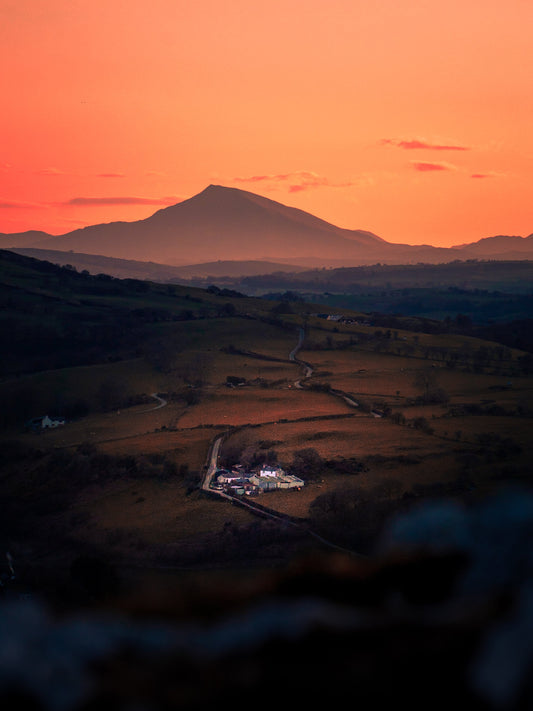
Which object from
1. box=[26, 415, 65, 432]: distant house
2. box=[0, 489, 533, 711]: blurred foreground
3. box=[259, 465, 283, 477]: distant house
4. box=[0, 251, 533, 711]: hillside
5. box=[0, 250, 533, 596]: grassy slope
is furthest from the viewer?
box=[26, 415, 65, 432]: distant house

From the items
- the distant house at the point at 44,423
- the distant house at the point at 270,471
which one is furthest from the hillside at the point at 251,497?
the distant house at the point at 44,423

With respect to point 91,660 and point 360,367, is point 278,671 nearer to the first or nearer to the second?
point 91,660

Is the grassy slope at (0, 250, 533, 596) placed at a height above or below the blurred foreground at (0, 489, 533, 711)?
below

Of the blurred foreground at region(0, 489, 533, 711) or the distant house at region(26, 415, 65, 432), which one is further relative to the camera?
the distant house at region(26, 415, 65, 432)

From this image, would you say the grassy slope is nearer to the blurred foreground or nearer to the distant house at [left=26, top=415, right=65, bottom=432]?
the distant house at [left=26, top=415, right=65, bottom=432]

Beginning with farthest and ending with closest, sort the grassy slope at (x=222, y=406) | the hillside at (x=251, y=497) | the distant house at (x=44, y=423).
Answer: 1. the distant house at (x=44, y=423)
2. the grassy slope at (x=222, y=406)
3. the hillside at (x=251, y=497)

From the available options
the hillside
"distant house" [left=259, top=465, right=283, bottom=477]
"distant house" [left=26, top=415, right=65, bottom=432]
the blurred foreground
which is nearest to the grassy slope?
the hillside

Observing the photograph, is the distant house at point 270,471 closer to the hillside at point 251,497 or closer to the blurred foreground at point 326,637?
the hillside at point 251,497

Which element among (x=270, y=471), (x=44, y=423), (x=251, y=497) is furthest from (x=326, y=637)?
(x=44, y=423)

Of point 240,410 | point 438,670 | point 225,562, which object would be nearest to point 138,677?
point 438,670
